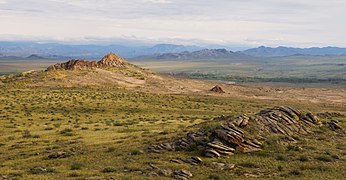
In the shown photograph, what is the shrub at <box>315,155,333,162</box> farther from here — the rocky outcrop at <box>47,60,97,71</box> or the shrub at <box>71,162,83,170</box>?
the rocky outcrop at <box>47,60,97,71</box>

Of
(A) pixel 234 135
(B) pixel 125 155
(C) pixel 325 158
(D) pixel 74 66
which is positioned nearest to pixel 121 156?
(B) pixel 125 155

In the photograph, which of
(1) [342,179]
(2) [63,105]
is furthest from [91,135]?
(2) [63,105]

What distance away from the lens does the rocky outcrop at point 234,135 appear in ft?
81.6

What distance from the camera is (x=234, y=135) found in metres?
25.4

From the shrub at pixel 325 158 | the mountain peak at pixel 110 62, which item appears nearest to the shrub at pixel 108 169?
the shrub at pixel 325 158

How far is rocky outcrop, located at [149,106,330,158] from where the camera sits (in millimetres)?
24859

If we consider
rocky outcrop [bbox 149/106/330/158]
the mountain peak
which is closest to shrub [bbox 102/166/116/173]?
rocky outcrop [bbox 149/106/330/158]

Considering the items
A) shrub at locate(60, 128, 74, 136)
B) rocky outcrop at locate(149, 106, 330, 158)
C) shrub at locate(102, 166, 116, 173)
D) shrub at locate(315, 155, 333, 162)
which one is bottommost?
shrub at locate(60, 128, 74, 136)

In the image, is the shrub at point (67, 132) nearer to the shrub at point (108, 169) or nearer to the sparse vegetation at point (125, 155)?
the sparse vegetation at point (125, 155)

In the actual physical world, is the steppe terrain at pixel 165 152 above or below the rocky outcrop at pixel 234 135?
below

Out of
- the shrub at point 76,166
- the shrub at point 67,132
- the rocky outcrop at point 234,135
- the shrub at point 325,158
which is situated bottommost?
the shrub at point 67,132

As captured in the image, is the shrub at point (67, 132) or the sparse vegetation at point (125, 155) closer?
the sparse vegetation at point (125, 155)

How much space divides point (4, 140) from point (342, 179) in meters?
29.0

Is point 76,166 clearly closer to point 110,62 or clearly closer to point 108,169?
point 108,169
